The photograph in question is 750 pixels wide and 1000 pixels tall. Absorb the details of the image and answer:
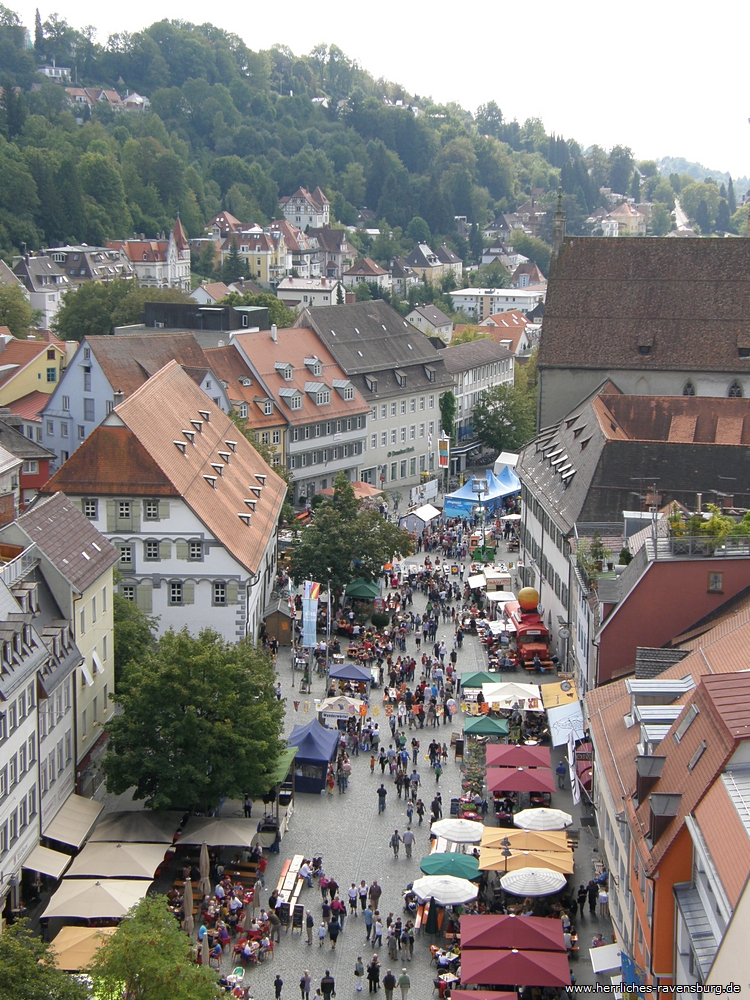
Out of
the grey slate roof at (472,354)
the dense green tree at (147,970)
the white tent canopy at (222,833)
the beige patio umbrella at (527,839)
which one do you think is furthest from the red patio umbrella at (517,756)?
the grey slate roof at (472,354)

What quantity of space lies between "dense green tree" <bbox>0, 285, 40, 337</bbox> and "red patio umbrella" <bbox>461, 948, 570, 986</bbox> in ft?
264

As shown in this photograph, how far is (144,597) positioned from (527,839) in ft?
60.4

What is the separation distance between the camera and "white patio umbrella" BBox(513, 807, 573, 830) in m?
36.0

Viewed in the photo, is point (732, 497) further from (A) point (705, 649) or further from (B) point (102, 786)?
(B) point (102, 786)

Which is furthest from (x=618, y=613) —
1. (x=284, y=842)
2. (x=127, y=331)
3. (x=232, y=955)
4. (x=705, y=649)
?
(x=127, y=331)

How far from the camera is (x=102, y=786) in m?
40.3

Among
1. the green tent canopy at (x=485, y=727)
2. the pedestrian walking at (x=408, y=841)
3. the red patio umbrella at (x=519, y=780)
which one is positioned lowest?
the pedestrian walking at (x=408, y=841)

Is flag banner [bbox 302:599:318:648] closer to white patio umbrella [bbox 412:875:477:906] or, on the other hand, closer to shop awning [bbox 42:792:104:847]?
shop awning [bbox 42:792:104:847]

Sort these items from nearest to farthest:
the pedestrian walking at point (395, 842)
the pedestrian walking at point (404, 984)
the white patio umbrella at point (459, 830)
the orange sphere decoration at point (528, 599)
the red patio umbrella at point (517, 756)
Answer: the pedestrian walking at point (404, 984) < the white patio umbrella at point (459, 830) < the pedestrian walking at point (395, 842) < the red patio umbrella at point (517, 756) < the orange sphere decoration at point (528, 599)

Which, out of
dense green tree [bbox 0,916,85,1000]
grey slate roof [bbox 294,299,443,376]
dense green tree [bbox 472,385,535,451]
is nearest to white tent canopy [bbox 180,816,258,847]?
dense green tree [bbox 0,916,85,1000]

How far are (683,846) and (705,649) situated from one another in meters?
8.95

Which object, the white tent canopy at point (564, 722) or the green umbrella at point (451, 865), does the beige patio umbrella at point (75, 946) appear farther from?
the white tent canopy at point (564, 722)

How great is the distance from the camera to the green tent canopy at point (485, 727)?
43594mm

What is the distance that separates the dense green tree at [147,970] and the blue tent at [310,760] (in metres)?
14.3
